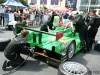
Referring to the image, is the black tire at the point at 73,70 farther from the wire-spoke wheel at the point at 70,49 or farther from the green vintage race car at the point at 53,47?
the wire-spoke wheel at the point at 70,49

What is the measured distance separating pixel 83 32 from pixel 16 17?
23.9 feet

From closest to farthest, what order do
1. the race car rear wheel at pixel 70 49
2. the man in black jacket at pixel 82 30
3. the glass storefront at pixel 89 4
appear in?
the race car rear wheel at pixel 70 49 < the man in black jacket at pixel 82 30 < the glass storefront at pixel 89 4

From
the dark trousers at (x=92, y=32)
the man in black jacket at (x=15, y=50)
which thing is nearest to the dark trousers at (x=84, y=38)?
the dark trousers at (x=92, y=32)

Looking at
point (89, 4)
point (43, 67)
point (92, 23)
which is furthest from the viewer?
point (89, 4)

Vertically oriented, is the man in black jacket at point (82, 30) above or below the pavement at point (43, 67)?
above

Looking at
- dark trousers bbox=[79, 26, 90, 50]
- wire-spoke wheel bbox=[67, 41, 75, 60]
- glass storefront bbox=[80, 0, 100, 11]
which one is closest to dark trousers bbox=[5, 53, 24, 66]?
wire-spoke wheel bbox=[67, 41, 75, 60]

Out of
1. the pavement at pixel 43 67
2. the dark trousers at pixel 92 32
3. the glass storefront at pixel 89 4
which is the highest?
the glass storefront at pixel 89 4

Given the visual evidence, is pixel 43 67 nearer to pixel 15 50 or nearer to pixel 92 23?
pixel 15 50

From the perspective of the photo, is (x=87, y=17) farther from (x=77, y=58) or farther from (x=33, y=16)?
(x=33, y=16)

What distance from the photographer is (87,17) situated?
6.30 m

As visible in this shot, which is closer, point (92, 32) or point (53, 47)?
point (53, 47)

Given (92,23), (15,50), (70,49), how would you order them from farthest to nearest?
(92,23) → (70,49) → (15,50)

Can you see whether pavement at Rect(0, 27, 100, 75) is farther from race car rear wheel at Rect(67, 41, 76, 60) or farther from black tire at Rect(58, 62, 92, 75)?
black tire at Rect(58, 62, 92, 75)

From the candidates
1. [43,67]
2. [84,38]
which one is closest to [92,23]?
[84,38]
